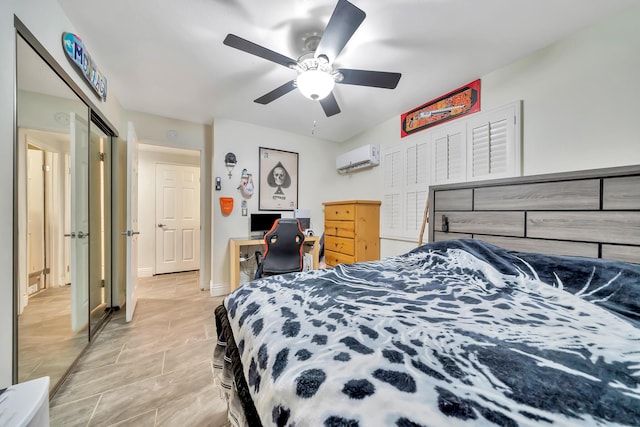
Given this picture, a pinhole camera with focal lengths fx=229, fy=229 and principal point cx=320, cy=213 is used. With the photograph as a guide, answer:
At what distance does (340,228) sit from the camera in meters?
3.28

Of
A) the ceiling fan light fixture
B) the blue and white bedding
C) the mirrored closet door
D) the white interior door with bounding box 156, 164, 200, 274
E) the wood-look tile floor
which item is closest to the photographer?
the blue and white bedding

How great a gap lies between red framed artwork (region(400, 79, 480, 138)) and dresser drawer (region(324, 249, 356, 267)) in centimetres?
174

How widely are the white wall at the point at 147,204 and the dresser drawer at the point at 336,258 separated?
3.04m

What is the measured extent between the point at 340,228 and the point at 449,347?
2.68 m

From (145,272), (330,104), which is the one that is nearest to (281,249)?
(330,104)

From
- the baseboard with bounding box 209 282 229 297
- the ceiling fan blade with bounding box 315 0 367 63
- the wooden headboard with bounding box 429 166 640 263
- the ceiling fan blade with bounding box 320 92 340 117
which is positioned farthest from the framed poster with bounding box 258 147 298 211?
the wooden headboard with bounding box 429 166 640 263

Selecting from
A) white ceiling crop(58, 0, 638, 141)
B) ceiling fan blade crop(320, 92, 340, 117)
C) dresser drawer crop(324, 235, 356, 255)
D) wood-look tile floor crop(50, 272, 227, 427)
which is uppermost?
white ceiling crop(58, 0, 638, 141)

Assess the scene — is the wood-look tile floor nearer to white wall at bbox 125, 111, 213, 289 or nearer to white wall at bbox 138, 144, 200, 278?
white wall at bbox 125, 111, 213, 289

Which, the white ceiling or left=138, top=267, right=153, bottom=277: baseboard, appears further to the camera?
left=138, top=267, right=153, bottom=277: baseboard

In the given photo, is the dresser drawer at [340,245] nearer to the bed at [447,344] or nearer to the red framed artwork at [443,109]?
the red framed artwork at [443,109]

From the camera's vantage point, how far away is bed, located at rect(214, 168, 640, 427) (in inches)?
16.5

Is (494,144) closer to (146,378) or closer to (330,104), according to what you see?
(330,104)

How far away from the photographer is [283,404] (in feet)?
1.59

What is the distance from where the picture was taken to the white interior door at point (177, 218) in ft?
13.4
